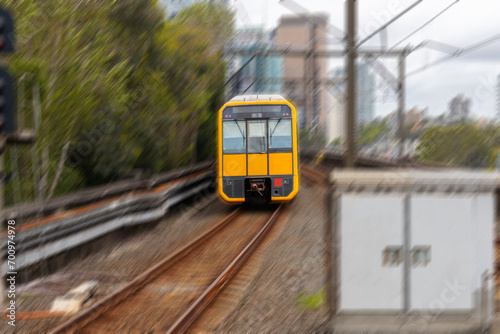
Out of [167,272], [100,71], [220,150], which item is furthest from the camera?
[220,150]

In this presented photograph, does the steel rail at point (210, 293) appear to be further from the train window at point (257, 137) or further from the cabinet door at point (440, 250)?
the train window at point (257, 137)

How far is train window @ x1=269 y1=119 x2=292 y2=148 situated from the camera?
44.5 ft

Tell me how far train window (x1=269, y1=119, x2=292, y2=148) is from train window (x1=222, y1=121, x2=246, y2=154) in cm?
81

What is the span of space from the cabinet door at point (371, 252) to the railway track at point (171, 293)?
199cm

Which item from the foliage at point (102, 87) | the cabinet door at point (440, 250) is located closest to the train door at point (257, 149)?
the foliage at point (102, 87)

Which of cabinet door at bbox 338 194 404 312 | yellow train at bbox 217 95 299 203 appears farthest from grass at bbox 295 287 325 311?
yellow train at bbox 217 95 299 203

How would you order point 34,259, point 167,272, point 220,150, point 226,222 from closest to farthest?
point 34,259 → point 167,272 → point 226,222 → point 220,150

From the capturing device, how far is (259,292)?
6449 millimetres

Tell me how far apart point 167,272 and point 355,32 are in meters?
5.52

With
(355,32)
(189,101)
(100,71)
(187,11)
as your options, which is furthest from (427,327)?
(187,11)

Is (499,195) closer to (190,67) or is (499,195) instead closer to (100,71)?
(100,71)

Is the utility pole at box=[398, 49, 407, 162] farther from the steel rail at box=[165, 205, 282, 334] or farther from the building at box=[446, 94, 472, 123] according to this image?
the building at box=[446, 94, 472, 123]

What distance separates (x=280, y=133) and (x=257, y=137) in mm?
665

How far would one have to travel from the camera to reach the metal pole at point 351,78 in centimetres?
889
